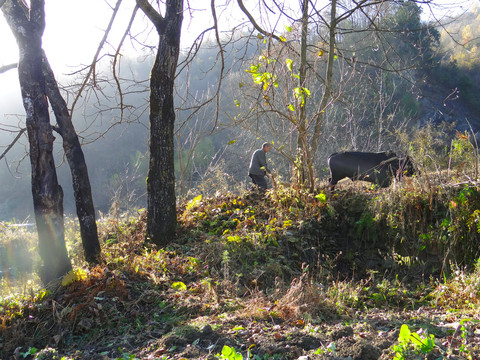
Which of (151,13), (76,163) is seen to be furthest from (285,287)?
(151,13)

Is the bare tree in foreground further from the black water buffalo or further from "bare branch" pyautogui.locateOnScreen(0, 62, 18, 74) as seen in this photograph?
the black water buffalo

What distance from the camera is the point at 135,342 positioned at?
374 centimetres

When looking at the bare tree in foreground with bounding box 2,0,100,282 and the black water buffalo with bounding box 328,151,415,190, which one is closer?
the bare tree in foreground with bounding box 2,0,100,282

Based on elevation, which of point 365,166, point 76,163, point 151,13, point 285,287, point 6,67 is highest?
point 151,13

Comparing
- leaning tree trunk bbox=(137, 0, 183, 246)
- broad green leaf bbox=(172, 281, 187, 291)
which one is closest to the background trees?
leaning tree trunk bbox=(137, 0, 183, 246)

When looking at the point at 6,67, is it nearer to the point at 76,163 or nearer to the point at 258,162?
the point at 76,163

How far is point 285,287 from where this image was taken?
4914 millimetres

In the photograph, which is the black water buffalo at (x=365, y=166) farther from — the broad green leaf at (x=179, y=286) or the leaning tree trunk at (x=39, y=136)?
the leaning tree trunk at (x=39, y=136)

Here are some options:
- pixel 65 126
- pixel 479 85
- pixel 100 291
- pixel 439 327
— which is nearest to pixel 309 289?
pixel 439 327

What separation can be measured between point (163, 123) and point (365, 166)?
13.9ft

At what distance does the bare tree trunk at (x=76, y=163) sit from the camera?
6234mm

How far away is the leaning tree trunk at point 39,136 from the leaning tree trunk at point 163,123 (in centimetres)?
191

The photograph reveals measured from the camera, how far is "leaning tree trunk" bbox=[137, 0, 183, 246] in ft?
22.5

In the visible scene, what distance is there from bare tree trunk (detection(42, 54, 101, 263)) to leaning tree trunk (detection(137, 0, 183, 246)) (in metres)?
1.07
